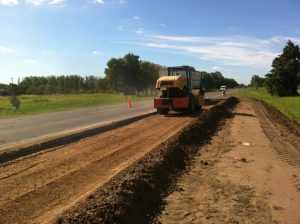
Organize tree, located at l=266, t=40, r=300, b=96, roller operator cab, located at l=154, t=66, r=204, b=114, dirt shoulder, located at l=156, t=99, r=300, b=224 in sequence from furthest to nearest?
tree, located at l=266, t=40, r=300, b=96 < roller operator cab, located at l=154, t=66, r=204, b=114 < dirt shoulder, located at l=156, t=99, r=300, b=224

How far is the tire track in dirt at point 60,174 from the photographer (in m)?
7.35

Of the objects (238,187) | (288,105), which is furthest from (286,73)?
Result: (238,187)

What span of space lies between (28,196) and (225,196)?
3.94 m

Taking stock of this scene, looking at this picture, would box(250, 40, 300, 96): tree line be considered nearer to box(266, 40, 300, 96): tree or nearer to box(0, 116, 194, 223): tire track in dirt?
box(266, 40, 300, 96): tree

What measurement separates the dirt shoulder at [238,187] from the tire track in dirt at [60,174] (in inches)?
68.3

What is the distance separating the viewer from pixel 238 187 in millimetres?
9750

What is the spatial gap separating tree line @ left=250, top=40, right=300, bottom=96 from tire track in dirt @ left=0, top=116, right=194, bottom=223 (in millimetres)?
59340

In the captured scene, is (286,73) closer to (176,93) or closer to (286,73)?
(286,73)

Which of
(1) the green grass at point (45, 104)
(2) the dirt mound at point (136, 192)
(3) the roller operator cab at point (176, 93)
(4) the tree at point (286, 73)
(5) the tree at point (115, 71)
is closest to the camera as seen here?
(2) the dirt mound at point (136, 192)

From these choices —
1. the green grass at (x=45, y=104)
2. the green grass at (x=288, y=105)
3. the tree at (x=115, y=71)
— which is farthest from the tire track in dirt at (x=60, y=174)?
the tree at (x=115, y=71)

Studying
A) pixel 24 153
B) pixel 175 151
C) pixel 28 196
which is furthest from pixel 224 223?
pixel 24 153

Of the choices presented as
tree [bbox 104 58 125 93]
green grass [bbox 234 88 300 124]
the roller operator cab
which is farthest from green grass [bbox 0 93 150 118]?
tree [bbox 104 58 125 93]

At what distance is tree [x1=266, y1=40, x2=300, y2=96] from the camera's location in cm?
7056

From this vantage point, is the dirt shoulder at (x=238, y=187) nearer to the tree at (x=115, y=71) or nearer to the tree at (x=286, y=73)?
the tree at (x=286, y=73)
